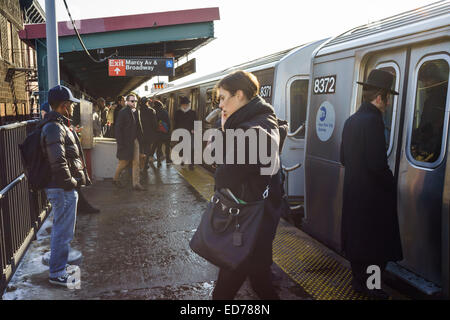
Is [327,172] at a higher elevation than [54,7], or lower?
lower

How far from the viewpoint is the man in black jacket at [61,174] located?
10.9 feet

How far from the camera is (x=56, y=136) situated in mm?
3324

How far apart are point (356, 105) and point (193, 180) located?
5007mm

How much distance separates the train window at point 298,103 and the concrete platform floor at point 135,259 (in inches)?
77.4

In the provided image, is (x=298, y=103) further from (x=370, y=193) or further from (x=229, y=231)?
(x=229, y=231)

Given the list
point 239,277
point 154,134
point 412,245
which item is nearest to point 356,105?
point 412,245

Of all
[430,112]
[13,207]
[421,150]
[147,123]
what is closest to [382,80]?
[430,112]

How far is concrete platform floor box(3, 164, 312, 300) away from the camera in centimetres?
347

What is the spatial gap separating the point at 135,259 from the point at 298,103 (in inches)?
145

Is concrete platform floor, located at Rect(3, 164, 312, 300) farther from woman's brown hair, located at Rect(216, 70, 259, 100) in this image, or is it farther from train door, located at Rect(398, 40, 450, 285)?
woman's brown hair, located at Rect(216, 70, 259, 100)

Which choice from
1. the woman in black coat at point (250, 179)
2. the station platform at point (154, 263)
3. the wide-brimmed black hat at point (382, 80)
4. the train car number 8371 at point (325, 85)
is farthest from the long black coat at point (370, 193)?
the train car number 8371 at point (325, 85)

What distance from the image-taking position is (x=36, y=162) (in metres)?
3.35
